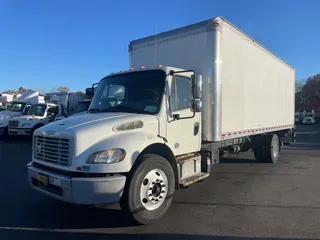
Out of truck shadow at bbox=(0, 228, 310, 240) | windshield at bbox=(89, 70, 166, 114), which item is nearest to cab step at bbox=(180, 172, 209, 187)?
truck shadow at bbox=(0, 228, 310, 240)

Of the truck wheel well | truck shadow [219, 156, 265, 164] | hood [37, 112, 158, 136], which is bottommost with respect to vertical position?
truck shadow [219, 156, 265, 164]

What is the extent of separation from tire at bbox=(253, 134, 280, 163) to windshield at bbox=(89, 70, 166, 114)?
20.1ft

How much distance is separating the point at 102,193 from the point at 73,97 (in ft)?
57.9

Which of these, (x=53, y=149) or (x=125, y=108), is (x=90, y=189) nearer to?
(x=53, y=149)

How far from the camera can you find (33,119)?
1730 centimetres

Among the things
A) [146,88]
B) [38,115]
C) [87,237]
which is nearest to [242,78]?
[146,88]

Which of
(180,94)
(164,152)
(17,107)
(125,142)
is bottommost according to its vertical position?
(164,152)

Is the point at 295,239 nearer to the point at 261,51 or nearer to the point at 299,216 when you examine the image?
the point at 299,216

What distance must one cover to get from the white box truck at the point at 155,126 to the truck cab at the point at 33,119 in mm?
11293

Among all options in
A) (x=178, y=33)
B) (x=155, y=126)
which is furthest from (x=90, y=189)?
(x=178, y=33)

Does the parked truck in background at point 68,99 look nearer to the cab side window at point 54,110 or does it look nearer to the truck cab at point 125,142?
the cab side window at point 54,110

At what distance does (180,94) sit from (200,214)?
2.19m

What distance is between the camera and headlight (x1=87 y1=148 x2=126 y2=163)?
14.5 ft

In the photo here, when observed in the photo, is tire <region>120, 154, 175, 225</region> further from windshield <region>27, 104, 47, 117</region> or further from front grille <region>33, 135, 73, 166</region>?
windshield <region>27, 104, 47, 117</region>
